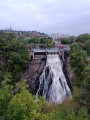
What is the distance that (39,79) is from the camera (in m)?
13.2

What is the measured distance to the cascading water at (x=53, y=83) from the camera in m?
11.5

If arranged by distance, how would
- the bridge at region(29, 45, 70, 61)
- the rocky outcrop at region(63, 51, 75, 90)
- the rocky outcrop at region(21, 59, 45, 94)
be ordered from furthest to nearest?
the bridge at region(29, 45, 70, 61), the rocky outcrop at region(21, 59, 45, 94), the rocky outcrop at region(63, 51, 75, 90)

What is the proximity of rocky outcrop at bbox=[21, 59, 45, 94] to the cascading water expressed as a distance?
617 mm

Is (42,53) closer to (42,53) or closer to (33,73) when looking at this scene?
(42,53)

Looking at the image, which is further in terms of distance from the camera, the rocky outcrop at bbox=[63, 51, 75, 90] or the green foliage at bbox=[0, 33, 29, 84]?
the green foliage at bbox=[0, 33, 29, 84]

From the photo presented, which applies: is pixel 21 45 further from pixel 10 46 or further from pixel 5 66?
pixel 5 66

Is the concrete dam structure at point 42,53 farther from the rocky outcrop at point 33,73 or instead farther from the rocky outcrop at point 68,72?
the rocky outcrop at point 68,72

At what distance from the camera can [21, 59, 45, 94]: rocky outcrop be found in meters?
13.1

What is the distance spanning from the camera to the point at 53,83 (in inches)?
477

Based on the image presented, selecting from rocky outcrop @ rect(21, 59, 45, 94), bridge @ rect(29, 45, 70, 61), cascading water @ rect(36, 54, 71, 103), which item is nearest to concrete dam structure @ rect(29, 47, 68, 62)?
bridge @ rect(29, 45, 70, 61)

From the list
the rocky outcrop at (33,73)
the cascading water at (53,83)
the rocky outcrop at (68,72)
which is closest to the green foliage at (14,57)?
the rocky outcrop at (33,73)

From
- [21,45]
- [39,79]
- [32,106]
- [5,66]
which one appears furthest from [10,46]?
[32,106]

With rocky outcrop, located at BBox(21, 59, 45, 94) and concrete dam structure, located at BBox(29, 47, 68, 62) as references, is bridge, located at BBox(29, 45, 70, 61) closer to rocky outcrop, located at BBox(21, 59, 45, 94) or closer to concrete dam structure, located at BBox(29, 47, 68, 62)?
concrete dam structure, located at BBox(29, 47, 68, 62)

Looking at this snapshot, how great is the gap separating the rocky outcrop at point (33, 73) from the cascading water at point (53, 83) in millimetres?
617
